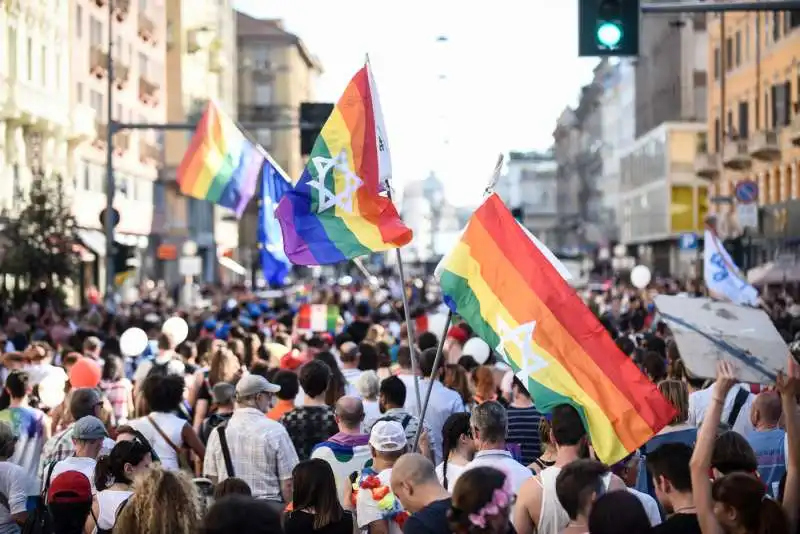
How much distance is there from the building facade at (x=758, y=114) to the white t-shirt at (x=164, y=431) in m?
37.4

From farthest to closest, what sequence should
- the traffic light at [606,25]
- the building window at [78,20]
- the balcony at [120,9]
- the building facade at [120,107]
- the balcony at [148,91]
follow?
the balcony at [148,91]
the balcony at [120,9]
the building facade at [120,107]
the building window at [78,20]
the traffic light at [606,25]

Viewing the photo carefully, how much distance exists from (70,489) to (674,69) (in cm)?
7920

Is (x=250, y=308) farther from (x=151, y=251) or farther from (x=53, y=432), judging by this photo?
(x=151, y=251)

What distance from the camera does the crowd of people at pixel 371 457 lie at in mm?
6863

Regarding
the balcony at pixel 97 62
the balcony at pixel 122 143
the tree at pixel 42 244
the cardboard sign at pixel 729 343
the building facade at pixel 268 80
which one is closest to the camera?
the cardboard sign at pixel 729 343

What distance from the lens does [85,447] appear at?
1007 cm

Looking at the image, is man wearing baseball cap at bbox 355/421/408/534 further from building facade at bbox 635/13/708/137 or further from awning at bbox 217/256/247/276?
building facade at bbox 635/13/708/137

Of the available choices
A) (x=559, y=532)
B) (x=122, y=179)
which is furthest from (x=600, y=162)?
(x=559, y=532)

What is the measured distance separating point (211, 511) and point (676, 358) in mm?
9703

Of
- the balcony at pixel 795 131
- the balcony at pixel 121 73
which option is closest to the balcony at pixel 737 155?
the balcony at pixel 795 131

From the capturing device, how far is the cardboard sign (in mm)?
7867

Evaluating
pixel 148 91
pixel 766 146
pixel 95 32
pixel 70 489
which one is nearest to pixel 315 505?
pixel 70 489

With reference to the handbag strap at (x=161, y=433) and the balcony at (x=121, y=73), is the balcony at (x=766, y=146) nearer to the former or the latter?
the balcony at (x=121, y=73)

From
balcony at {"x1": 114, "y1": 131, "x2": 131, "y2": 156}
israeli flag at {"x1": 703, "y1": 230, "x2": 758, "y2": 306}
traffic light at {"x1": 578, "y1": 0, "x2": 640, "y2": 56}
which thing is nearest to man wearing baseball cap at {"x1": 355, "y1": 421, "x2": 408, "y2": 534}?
traffic light at {"x1": 578, "y1": 0, "x2": 640, "y2": 56}
